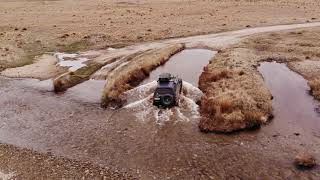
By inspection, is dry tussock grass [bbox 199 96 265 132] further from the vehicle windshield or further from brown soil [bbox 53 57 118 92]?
brown soil [bbox 53 57 118 92]

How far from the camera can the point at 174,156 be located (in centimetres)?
3195

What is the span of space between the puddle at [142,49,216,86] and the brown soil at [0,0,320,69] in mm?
12355

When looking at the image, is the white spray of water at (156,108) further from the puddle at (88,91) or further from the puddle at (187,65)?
the puddle at (88,91)

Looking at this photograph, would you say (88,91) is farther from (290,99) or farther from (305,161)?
(305,161)

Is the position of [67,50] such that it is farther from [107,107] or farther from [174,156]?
[174,156]

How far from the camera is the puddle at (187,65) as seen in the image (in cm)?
5041

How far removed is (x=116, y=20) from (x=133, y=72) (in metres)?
43.1

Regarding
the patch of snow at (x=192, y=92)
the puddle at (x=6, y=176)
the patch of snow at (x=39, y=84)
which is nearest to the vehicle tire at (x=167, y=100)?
the patch of snow at (x=192, y=92)

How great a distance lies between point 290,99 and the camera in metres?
42.5

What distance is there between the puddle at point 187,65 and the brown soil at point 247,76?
4.91 ft

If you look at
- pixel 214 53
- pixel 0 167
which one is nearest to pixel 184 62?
→ pixel 214 53

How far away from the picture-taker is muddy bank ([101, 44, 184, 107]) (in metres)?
44.2

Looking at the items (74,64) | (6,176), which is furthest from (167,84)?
(74,64)

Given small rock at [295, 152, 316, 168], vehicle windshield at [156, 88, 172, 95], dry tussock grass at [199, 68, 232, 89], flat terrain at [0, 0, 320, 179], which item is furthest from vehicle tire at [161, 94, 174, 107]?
small rock at [295, 152, 316, 168]
